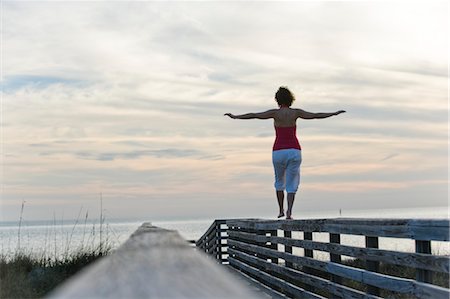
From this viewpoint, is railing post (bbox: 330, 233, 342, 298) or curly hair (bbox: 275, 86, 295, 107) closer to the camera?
railing post (bbox: 330, 233, 342, 298)

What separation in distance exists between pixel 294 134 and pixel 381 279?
15.3 ft

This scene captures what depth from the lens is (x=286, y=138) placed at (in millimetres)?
10898

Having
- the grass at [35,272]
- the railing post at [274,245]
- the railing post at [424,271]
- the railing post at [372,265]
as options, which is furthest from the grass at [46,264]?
the railing post at [424,271]

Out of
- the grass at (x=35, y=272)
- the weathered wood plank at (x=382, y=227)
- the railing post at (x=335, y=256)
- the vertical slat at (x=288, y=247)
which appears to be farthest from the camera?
the vertical slat at (x=288, y=247)

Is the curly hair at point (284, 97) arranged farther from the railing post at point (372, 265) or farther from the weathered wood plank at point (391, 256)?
the railing post at point (372, 265)

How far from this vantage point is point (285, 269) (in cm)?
1030

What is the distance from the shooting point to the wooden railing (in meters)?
5.68

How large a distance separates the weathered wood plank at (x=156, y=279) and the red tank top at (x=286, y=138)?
369 inches

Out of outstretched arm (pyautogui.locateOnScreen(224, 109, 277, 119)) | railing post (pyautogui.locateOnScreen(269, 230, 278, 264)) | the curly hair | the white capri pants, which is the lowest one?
railing post (pyautogui.locateOnScreen(269, 230, 278, 264))

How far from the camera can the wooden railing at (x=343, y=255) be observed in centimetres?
568

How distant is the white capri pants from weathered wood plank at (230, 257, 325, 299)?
4.66ft

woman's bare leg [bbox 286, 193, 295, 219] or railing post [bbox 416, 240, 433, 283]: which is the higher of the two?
woman's bare leg [bbox 286, 193, 295, 219]

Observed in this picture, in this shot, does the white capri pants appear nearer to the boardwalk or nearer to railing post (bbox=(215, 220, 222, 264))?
the boardwalk

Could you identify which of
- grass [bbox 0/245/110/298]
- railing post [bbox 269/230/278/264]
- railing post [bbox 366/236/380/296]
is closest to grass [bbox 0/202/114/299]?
grass [bbox 0/245/110/298]
